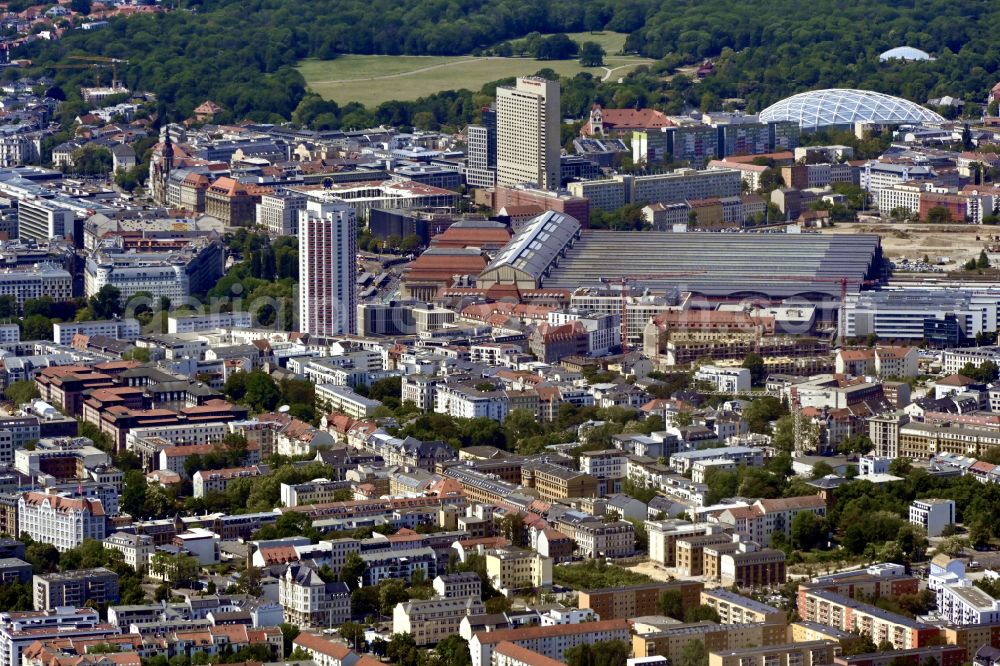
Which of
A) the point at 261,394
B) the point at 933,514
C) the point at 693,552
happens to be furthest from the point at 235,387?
the point at 933,514

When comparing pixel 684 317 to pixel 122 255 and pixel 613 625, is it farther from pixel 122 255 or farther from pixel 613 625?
pixel 613 625

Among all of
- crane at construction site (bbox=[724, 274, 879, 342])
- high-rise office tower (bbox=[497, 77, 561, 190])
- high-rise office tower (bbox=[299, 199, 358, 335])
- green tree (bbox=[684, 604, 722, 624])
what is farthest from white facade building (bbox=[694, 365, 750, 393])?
high-rise office tower (bbox=[497, 77, 561, 190])

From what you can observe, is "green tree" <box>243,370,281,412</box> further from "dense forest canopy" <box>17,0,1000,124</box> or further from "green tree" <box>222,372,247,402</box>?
"dense forest canopy" <box>17,0,1000,124</box>

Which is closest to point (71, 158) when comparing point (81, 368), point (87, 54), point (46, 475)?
point (87, 54)

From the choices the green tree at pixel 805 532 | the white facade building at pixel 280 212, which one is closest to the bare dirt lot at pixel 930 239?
the white facade building at pixel 280 212

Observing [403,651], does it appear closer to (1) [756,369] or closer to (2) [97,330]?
A: (1) [756,369]
